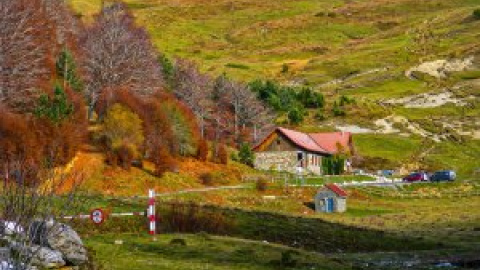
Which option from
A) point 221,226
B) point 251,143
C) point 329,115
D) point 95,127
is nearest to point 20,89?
point 95,127

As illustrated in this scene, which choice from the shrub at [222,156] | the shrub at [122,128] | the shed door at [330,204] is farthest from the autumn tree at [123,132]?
the shed door at [330,204]

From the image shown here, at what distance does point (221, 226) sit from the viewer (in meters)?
38.6

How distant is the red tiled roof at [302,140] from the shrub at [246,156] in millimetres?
10042

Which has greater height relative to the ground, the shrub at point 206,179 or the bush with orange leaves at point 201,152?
the bush with orange leaves at point 201,152

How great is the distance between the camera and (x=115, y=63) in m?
84.8

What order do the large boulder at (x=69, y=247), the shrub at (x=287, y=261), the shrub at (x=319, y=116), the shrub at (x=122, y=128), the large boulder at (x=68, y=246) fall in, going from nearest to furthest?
the large boulder at (x=68, y=246) → the large boulder at (x=69, y=247) → the shrub at (x=287, y=261) → the shrub at (x=122, y=128) → the shrub at (x=319, y=116)

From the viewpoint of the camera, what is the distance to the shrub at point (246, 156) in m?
95.3

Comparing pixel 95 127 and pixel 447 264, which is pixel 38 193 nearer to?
pixel 447 264

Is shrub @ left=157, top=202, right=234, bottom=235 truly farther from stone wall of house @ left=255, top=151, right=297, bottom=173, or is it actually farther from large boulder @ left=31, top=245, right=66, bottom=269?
stone wall of house @ left=255, top=151, right=297, bottom=173

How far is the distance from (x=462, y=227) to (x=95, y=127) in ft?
119

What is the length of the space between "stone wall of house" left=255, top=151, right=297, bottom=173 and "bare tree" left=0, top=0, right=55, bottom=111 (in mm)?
36166

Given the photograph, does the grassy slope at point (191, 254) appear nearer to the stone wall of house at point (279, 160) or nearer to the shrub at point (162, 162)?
the shrub at point (162, 162)

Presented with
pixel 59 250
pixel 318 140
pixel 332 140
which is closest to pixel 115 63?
pixel 318 140

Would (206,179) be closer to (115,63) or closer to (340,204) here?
(340,204)
